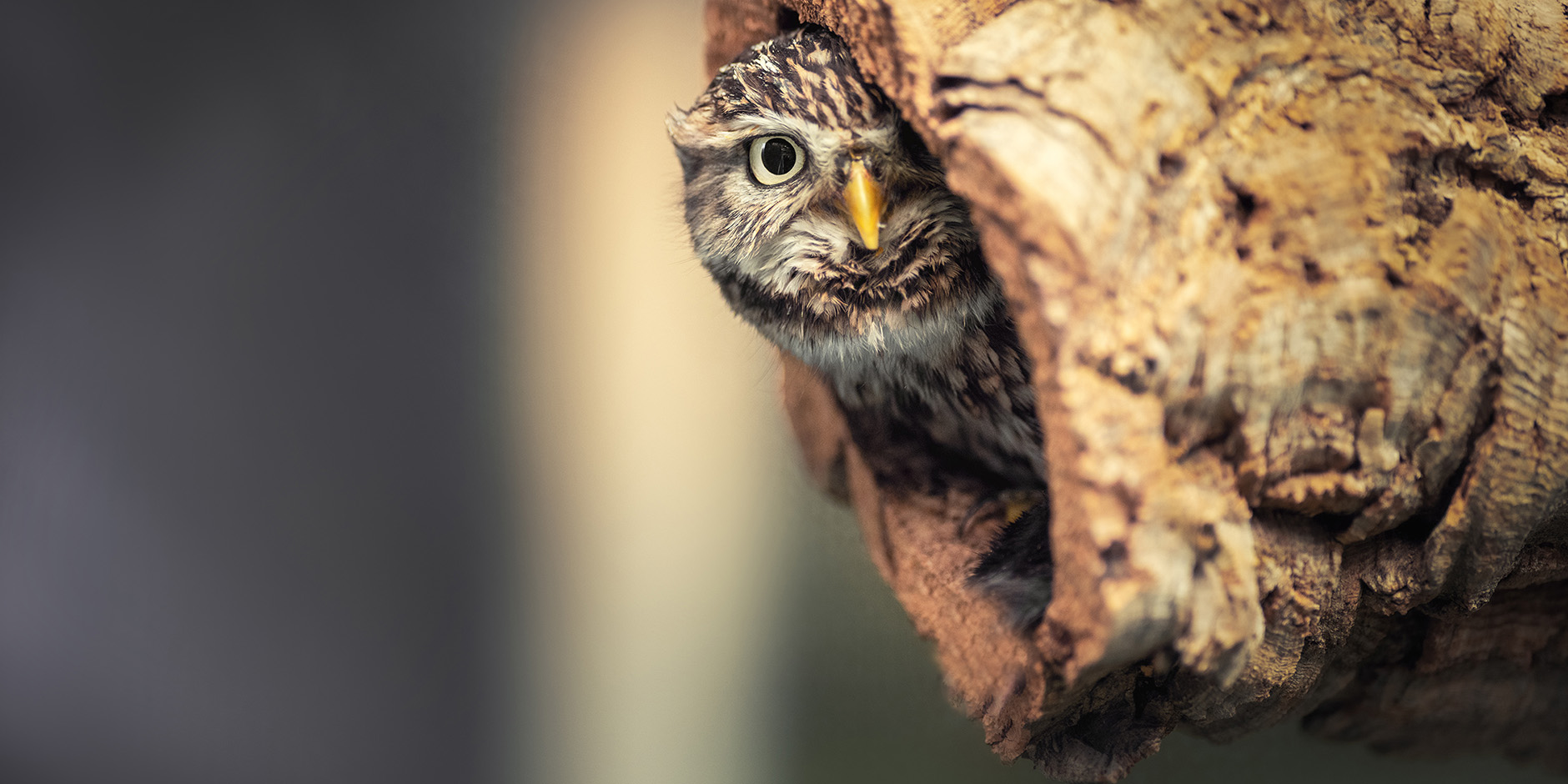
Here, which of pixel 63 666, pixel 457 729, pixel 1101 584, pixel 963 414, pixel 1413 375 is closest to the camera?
pixel 1101 584

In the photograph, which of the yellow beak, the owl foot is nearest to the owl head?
the yellow beak

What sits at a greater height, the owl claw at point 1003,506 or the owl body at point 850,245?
the owl body at point 850,245

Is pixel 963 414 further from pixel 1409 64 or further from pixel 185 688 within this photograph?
pixel 185 688

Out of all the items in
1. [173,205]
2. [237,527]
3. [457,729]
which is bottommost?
[457,729]

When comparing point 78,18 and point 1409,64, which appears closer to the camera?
point 1409,64

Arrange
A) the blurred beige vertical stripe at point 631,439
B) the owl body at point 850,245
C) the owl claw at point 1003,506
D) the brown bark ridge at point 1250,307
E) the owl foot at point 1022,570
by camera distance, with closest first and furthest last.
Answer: the brown bark ridge at point 1250,307, the owl foot at point 1022,570, the owl body at point 850,245, the owl claw at point 1003,506, the blurred beige vertical stripe at point 631,439

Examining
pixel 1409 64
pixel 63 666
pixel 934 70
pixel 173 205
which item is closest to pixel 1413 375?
pixel 1409 64

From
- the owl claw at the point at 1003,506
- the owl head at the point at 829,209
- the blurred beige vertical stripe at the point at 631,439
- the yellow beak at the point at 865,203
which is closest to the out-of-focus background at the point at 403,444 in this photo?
the blurred beige vertical stripe at the point at 631,439

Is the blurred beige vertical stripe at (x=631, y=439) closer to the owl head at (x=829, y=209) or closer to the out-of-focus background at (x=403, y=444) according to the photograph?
the out-of-focus background at (x=403, y=444)
